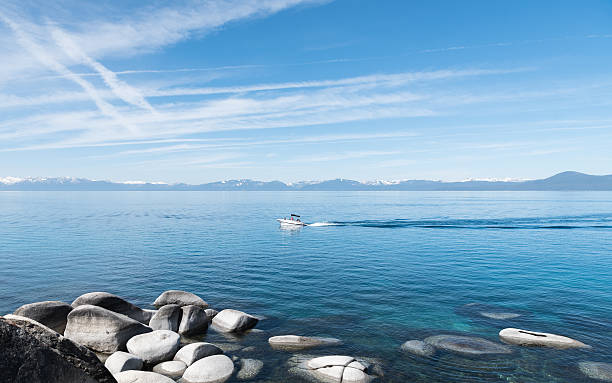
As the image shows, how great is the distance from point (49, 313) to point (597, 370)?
30.9 m

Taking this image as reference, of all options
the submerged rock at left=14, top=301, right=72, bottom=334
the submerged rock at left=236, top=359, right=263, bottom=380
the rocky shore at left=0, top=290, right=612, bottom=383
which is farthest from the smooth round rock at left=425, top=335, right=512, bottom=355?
the submerged rock at left=14, top=301, right=72, bottom=334

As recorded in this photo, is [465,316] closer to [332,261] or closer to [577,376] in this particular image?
[577,376]

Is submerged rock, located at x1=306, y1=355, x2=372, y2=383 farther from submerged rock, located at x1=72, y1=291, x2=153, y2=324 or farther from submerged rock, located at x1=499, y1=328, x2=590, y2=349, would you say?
submerged rock, located at x1=72, y1=291, x2=153, y2=324

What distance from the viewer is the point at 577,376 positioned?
59.6 ft

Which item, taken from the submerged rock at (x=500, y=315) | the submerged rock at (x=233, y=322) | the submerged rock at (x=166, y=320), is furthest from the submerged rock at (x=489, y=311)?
the submerged rock at (x=166, y=320)

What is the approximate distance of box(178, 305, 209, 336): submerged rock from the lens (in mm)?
23312

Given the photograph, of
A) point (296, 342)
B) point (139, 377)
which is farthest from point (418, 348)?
point (139, 377)

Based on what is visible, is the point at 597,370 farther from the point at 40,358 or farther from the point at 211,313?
the point at 40,358

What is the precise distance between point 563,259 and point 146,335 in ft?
174

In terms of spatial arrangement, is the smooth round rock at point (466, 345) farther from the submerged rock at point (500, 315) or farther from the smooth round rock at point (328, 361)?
the smooth round rock at point (328, 361)

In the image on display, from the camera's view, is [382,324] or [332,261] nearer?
[382,324]

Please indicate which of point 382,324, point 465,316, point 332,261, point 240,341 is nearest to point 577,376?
point 465,316

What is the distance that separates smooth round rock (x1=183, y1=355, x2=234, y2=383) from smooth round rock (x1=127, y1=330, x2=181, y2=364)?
2.09m

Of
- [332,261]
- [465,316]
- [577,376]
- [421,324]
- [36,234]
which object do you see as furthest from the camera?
[36,234]
